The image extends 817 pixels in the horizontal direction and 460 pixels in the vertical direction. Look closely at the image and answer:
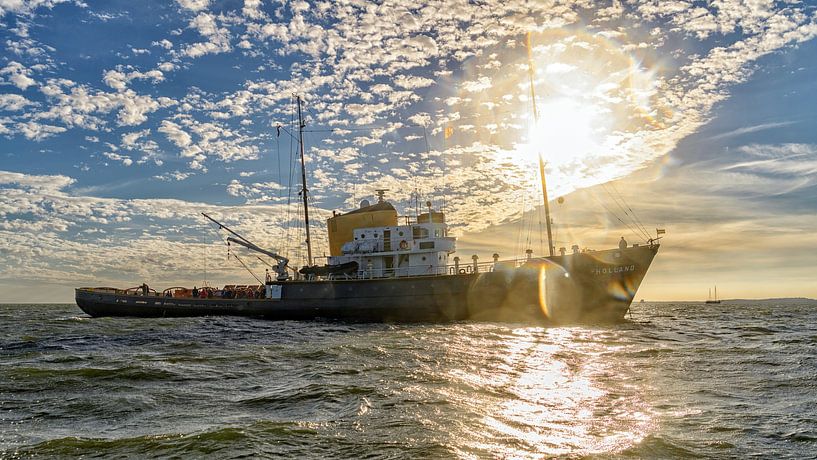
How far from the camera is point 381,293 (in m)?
40.4

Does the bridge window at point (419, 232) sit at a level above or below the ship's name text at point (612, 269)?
above

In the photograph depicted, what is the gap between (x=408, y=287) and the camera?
39.8 meters

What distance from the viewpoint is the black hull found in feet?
122

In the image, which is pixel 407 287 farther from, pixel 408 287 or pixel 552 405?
pixel 552 405

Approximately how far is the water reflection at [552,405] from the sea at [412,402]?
0.16 ft

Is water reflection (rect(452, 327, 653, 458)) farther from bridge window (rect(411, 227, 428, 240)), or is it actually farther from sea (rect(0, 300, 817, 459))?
bridge window (rect(411, 227, 428, 240))

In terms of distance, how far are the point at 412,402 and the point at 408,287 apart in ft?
94.2

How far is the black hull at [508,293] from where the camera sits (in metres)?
37.1

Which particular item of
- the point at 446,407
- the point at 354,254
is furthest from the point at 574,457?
the point at 354,254

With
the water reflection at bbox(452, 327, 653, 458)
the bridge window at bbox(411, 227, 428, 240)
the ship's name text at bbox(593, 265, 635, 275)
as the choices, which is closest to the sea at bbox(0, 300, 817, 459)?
the water reflection at bbox(452, 327, 653, 458)

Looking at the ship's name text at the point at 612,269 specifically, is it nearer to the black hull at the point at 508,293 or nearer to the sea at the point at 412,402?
the black hull at the point at 508,293

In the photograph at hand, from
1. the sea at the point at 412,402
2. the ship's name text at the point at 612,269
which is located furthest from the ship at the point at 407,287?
the sea at the point at 412,402

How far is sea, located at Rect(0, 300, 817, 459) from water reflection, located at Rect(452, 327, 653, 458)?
0.05 metres

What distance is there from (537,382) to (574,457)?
247 inches
